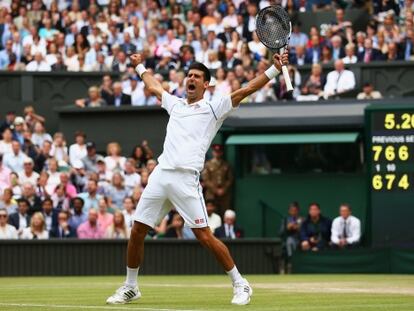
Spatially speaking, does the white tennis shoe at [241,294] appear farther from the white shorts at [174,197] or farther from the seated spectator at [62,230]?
the seated spectator at [62,230]

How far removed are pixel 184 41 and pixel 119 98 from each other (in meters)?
2.18

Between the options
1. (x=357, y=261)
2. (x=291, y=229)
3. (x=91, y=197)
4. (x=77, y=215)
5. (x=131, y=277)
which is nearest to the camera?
(x=131, y=277)

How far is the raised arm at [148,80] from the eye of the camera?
1245cm

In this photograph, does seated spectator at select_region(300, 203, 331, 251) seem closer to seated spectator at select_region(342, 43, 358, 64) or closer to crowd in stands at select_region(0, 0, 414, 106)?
crowd in stands at select_region(0, 0, 414, 106)

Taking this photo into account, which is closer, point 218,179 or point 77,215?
point 77,215

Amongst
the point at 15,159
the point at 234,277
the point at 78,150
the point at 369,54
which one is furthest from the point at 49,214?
the point at 234,277

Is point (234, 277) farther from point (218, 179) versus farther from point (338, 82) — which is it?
point (338, 82)

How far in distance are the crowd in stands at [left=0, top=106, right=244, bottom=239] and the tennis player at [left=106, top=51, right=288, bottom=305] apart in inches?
419

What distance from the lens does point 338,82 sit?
25.4m

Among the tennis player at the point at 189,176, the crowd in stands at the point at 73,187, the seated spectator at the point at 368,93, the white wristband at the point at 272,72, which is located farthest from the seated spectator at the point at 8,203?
the white wristband at the point at 272,72

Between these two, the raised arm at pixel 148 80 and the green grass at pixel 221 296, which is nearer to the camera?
the green grass at pixel 221 296

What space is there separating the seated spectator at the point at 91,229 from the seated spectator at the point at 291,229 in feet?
11.0

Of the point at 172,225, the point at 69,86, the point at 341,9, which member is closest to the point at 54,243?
the point at 172,225

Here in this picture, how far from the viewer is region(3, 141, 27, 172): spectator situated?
24594 millimetres
